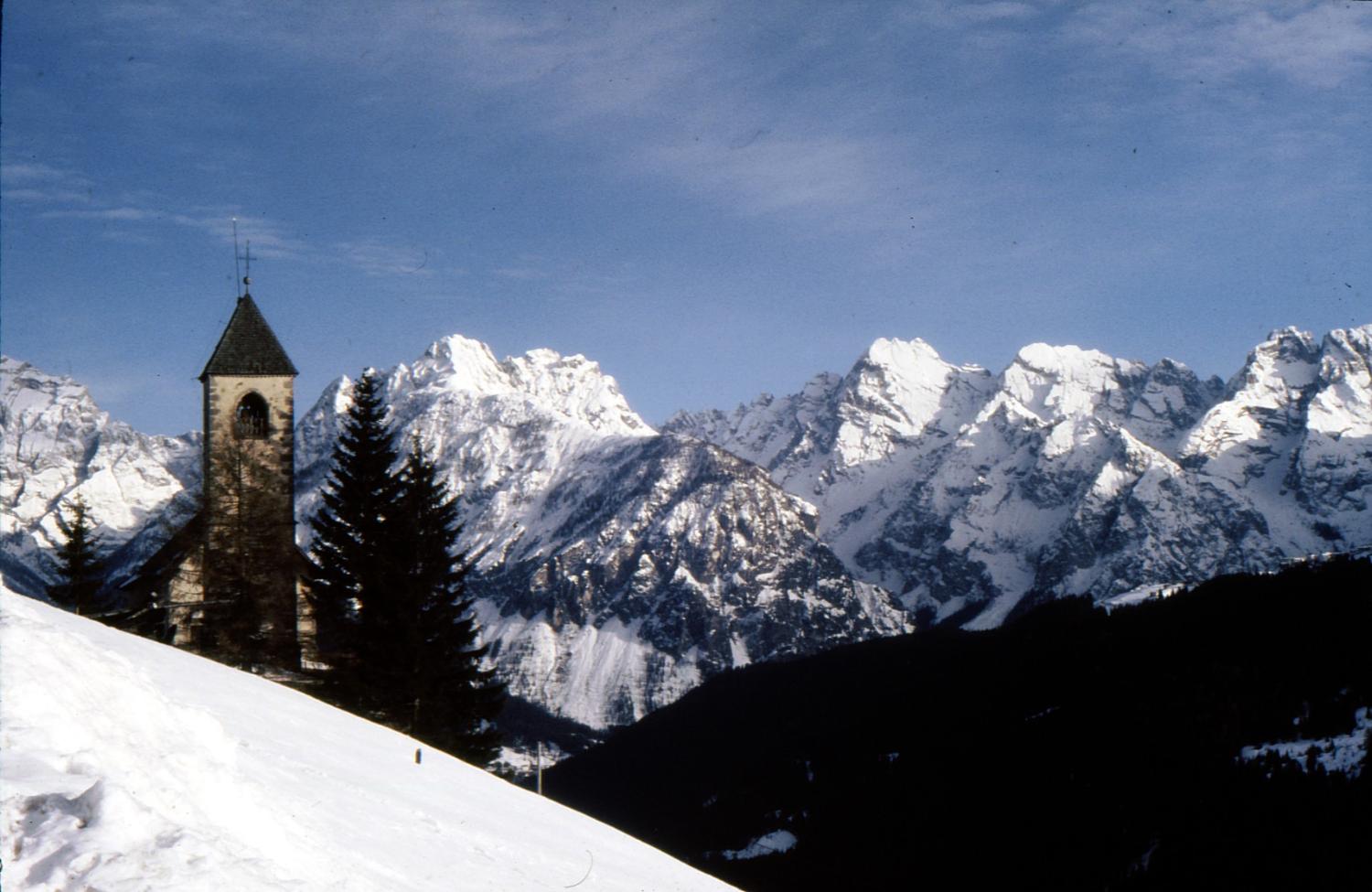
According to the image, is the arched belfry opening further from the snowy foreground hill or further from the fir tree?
the snowy foreground hill

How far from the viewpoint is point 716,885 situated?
20531mm

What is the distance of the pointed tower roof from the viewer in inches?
1833

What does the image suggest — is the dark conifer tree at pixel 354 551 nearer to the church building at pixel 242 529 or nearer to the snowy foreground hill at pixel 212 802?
the church building at pixel 242 529

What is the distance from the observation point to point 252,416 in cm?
Result: 4688

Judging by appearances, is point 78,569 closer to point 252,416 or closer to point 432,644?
point 252,416

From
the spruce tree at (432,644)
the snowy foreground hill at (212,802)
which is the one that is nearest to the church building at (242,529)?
the spruce tree at (432,644)

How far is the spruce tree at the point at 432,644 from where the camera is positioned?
38688 millimetres

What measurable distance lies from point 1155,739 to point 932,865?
105ft

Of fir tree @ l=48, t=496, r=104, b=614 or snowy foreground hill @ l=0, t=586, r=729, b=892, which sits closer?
snowy foreground hill @ l=0, t=586, r=729, b=892

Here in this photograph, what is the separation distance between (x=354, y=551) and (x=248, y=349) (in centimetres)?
1078

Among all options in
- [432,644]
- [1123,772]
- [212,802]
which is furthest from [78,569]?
[1123,772]

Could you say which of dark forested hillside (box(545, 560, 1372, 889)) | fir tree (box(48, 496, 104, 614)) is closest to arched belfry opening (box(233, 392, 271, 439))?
fir tree (box(48, 496, 104, 614))

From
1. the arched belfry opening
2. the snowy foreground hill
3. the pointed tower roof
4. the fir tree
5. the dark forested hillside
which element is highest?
the snowy foreground hill

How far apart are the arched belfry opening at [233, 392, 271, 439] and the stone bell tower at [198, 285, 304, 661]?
0.03 m
